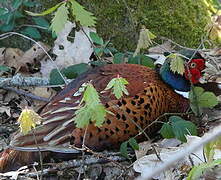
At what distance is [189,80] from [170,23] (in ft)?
4.37

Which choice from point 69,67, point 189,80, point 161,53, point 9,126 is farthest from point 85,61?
point 189,80

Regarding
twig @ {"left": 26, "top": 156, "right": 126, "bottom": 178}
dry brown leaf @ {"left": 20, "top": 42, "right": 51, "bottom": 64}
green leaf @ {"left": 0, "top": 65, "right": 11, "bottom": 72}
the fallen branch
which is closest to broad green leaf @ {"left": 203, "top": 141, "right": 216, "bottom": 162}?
twig @ {"left": 26, "top": 156, "right": 126, "bottom": 178}

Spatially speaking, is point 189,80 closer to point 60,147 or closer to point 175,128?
point 175,128

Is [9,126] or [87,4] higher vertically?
[87,4]

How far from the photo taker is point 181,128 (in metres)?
3.10

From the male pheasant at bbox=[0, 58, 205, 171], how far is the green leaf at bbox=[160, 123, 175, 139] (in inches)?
5.6

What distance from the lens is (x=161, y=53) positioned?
4.48 m

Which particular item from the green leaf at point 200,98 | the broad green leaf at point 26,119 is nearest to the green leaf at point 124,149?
the green leaf at point 200,98

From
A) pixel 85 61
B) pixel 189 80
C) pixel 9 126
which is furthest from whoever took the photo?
pixel 85 61

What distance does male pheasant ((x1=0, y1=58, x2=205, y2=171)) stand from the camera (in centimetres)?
311

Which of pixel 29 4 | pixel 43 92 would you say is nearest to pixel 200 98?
pixel 43 92

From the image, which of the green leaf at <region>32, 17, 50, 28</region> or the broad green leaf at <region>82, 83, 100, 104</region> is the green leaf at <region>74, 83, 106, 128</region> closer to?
the broad green leaf at <region>82, 83, 100, 104</region>

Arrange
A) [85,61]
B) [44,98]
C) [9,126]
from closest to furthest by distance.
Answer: [9,126]
[44,98]
[85,61]

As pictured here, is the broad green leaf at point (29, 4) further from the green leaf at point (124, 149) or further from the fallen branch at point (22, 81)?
the green leaf at point (124, 149)
